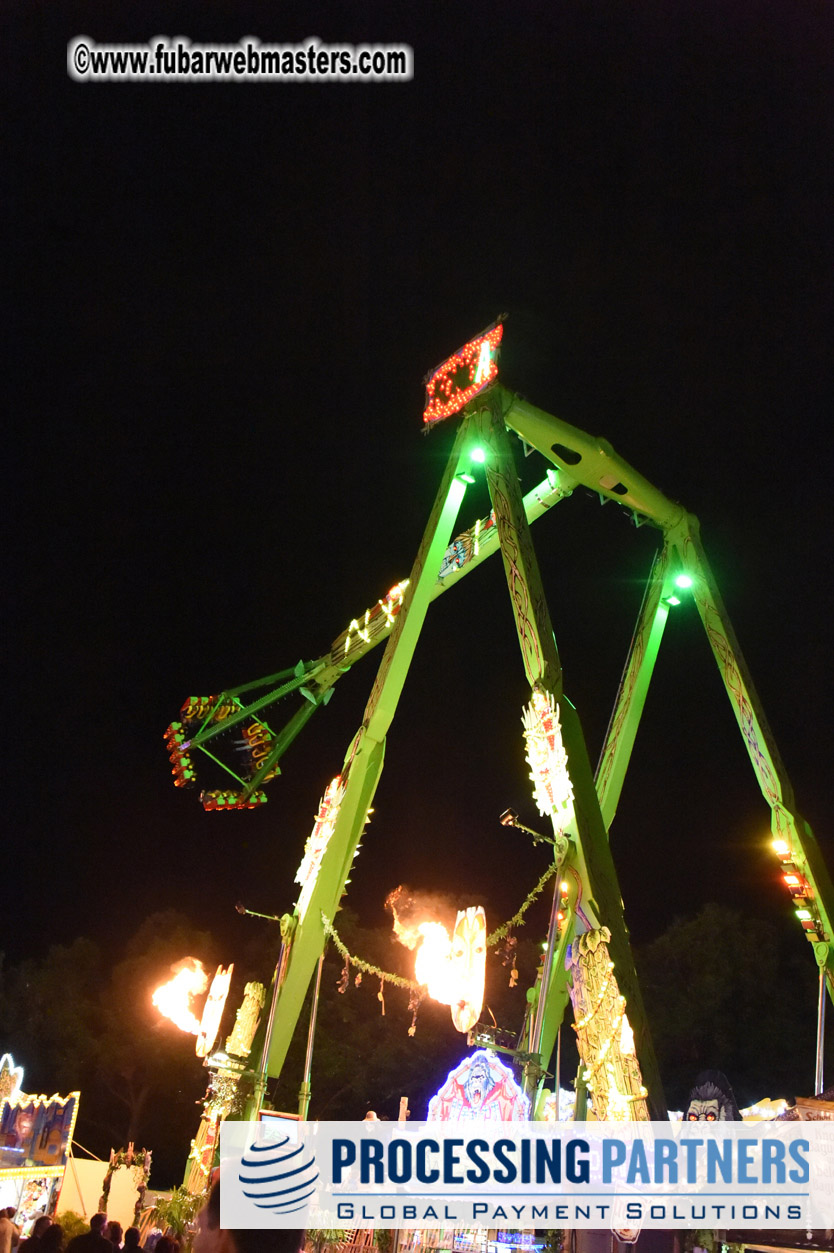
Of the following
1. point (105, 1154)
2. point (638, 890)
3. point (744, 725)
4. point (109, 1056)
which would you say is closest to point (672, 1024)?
point (638, 890)

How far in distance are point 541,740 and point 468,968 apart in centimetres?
489

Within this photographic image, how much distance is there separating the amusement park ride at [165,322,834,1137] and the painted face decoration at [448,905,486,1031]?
0.43 metres

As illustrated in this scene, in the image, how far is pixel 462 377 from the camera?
47.8ft

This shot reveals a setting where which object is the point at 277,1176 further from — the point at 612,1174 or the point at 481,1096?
the point at 481,1096

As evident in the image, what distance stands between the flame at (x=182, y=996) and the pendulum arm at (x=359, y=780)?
361 centimetres

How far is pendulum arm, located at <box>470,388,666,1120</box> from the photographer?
870cm

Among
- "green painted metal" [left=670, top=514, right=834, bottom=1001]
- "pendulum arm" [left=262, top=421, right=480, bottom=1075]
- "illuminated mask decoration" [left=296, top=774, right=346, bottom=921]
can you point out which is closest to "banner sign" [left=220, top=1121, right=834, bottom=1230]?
"green painted metal" [left=670, top=514, right=834, bottom=1001]

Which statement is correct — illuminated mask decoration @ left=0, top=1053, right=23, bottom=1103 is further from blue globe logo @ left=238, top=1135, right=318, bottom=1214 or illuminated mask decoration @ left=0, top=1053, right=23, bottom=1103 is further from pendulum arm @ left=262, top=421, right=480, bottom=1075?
blue globe logo @ left=238, top=1135, right=318, bottom=1214

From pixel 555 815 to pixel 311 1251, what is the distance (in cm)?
724

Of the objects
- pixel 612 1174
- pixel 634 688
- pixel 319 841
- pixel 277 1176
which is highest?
pixel 634 688

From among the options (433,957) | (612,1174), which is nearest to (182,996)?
(433,957)

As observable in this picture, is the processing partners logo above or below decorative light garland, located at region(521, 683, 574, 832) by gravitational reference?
below

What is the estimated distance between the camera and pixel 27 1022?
2797 centimetres

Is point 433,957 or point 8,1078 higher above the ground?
point 433,957
